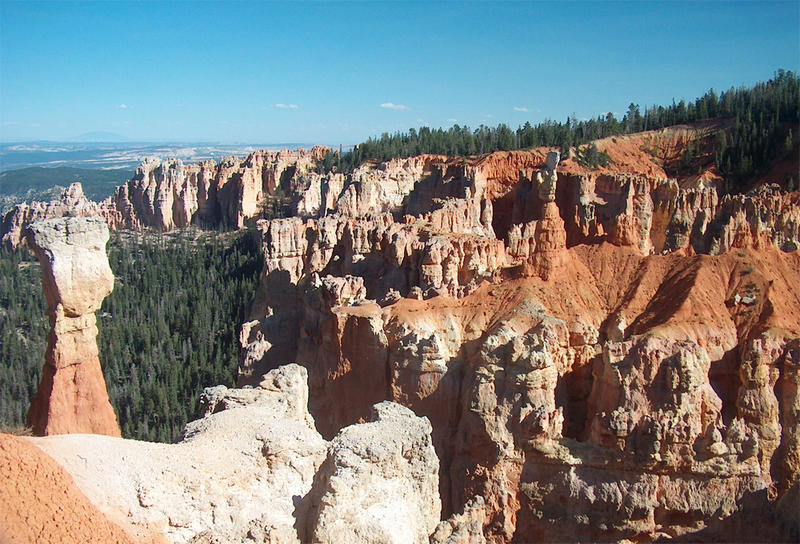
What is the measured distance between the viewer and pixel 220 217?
87.0 m

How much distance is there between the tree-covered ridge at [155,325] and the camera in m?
37.4

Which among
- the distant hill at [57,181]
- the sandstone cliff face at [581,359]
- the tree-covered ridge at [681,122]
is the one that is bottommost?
the sandstone cliff face at [581,359]

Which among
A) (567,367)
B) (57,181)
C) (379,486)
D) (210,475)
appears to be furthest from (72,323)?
(57,181)

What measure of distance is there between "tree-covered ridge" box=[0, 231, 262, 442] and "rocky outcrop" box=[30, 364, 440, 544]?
16.5 meters

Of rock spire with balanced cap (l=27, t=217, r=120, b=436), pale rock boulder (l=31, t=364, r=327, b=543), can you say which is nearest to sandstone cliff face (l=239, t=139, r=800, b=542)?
pale rock boulder (l=31, t=364, r=327, b=543)

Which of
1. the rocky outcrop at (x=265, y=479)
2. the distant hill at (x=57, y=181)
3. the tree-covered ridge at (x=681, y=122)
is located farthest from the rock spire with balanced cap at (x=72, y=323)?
the distant hill at (x=57, y=181)

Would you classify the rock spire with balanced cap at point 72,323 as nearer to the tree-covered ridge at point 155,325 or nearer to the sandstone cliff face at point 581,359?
the sandstone cliff face at point 581,359

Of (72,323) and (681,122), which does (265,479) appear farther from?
(681,122)

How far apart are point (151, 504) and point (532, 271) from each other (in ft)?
69.0

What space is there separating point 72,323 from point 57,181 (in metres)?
169

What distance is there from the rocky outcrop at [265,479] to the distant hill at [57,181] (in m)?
135

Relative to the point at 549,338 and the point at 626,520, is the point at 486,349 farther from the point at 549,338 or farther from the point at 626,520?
the point at 626,520

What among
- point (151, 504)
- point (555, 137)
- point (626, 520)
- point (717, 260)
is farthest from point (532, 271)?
point (555, 137)

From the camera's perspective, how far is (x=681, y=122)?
268ft
